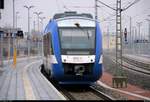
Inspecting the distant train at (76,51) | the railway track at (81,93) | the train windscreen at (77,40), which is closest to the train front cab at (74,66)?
the distant train at (76,51)

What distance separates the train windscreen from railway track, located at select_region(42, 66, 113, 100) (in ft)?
6.13

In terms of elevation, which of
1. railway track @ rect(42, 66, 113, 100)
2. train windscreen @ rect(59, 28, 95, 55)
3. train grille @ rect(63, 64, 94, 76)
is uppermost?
train windscreen @ rect(59, 28, 95, 55)

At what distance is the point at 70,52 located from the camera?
894 inches

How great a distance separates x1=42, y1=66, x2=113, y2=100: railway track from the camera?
810 inches

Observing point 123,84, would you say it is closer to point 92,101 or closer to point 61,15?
point 61,15

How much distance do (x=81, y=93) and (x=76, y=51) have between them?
1956mm

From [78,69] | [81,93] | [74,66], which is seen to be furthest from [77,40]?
[81,93]

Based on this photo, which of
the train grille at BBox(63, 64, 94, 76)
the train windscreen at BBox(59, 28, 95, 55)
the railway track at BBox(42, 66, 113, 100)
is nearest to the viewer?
the railway track at BBox(42, 66, 113, 100)

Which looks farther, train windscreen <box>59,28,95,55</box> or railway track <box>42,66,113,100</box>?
train windscreen <box>59,28,95,55</box>

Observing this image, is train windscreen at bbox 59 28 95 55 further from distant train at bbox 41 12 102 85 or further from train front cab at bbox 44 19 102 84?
train front cab at bbox 44 19 102 84

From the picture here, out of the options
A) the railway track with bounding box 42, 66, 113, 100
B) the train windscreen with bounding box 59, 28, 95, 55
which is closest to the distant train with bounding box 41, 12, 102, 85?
the train windscreen with bounding box 59, 28, 95, 55

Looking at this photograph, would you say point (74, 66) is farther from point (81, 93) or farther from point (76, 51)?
point (81, 93)

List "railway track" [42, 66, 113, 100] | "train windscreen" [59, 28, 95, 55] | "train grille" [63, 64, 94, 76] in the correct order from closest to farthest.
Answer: "railway track" [42, 66, 113, 100], "train grille" [63, 64, 94, 76], "train windscreen" [59, 28, 95, 55]

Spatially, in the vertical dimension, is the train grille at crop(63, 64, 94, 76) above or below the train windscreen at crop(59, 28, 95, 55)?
below
